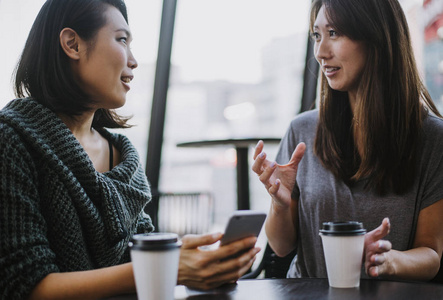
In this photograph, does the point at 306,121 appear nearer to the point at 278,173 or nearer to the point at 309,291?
the point at 278,173

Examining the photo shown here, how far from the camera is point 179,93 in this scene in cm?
351

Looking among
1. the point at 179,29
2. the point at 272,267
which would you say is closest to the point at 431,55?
the point at 179,29

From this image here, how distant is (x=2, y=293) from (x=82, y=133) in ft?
1.71

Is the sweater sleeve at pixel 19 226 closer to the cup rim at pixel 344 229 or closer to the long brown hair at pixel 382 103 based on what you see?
the cup rim at pixel 344 229

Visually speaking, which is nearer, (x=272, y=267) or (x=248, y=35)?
(x=272, y=267)

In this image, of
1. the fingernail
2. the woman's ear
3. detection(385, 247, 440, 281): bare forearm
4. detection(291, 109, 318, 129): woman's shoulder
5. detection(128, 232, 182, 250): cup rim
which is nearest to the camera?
detection(128, 232, 182, 250): cup rim

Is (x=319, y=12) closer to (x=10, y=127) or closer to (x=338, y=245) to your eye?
(x=338, y=245)

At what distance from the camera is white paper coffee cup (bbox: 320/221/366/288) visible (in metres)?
0.89

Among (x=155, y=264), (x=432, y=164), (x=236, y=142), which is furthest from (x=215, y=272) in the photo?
(x=236, y=142)

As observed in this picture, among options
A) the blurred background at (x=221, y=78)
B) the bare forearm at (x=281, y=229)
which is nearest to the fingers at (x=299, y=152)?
the bare forearm at (x=281, y=229)

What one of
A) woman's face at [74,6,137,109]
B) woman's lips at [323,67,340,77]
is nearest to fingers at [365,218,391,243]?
woman's lips at [323,67,340,77]

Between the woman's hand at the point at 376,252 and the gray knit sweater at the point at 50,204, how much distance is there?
0.58m

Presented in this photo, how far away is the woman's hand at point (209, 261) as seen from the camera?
2.87 feet

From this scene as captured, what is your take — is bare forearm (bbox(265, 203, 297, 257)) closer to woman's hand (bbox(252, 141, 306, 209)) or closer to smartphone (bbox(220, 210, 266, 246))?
woman's hand (bbox(252, 141, 306, 209))
